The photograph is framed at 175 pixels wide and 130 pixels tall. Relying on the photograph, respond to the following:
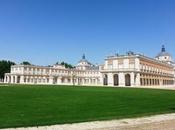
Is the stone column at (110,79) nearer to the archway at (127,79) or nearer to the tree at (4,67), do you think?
the archway at (127,79)

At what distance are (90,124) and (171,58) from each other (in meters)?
137

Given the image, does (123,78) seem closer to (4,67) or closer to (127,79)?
(127,79)

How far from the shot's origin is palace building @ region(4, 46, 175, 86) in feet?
283

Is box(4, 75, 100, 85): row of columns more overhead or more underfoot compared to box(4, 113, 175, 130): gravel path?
more overhead

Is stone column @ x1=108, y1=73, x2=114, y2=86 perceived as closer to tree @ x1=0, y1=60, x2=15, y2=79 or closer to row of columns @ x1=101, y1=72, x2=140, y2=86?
row of columns @ x1=101, y1=72, x2=140, y2=86

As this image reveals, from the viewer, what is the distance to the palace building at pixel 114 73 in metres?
86.2

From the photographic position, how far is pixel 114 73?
294 feet

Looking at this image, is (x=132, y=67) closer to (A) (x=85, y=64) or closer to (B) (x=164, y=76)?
(B) (x=164, y=76)

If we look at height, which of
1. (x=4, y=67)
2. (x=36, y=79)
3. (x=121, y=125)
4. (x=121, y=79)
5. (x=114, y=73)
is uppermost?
(x=4, y=67)

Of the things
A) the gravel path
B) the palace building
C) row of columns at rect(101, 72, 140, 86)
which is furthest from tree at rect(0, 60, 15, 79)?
the gravel path

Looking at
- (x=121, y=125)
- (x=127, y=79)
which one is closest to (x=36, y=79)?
(x=127, y=79)

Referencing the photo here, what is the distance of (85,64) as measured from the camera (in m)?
160

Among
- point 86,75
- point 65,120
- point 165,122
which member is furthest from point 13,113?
point 86,75

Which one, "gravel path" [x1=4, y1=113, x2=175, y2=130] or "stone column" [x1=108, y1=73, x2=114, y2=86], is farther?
"stone column" [x1=108, y1=73, x2=114, y2=86]
